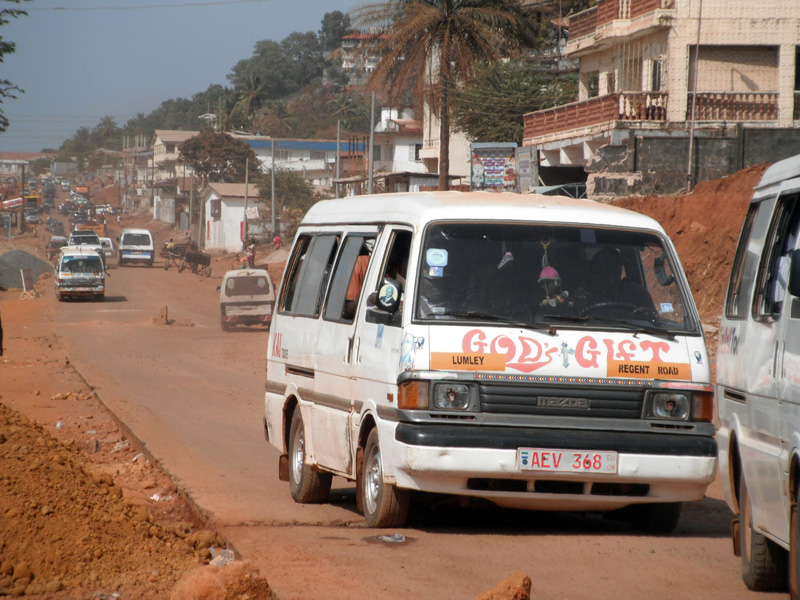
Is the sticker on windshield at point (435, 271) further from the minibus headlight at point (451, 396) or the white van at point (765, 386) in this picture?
the white van at point (765, 386)

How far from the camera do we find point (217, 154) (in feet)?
308

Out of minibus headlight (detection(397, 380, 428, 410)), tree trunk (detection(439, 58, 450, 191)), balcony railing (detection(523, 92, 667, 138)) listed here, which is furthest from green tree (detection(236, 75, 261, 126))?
minibus headlight (detection(397, 380, 428, 410))

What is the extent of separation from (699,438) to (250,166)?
89.6 metres

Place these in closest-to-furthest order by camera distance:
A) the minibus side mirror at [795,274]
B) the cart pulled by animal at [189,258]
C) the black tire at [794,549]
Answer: the minibus side mirror at [795,274], the black tire at [794,549], the cart pulled by animal at [189,258]

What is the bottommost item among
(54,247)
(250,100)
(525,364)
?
(54,247)

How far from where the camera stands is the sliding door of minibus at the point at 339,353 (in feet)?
25.3

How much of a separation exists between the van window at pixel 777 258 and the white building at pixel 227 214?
248 feet

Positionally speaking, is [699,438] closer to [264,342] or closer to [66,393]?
[66,393]

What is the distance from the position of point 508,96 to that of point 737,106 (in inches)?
594

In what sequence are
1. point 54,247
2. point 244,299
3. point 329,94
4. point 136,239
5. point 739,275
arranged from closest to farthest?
point 739,275 < point 244,299 < point 136,239 < point 54,247 < point 329,94

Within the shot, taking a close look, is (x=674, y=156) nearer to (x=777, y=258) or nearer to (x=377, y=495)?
(x=377, y=495)

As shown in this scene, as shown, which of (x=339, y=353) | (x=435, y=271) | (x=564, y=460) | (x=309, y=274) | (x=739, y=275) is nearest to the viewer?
(x=739, y=275)

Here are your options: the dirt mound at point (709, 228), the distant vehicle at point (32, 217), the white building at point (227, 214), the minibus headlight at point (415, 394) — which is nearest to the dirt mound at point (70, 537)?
the minibus headlight at point (415, 394)

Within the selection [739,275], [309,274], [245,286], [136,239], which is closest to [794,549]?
[739,275]
